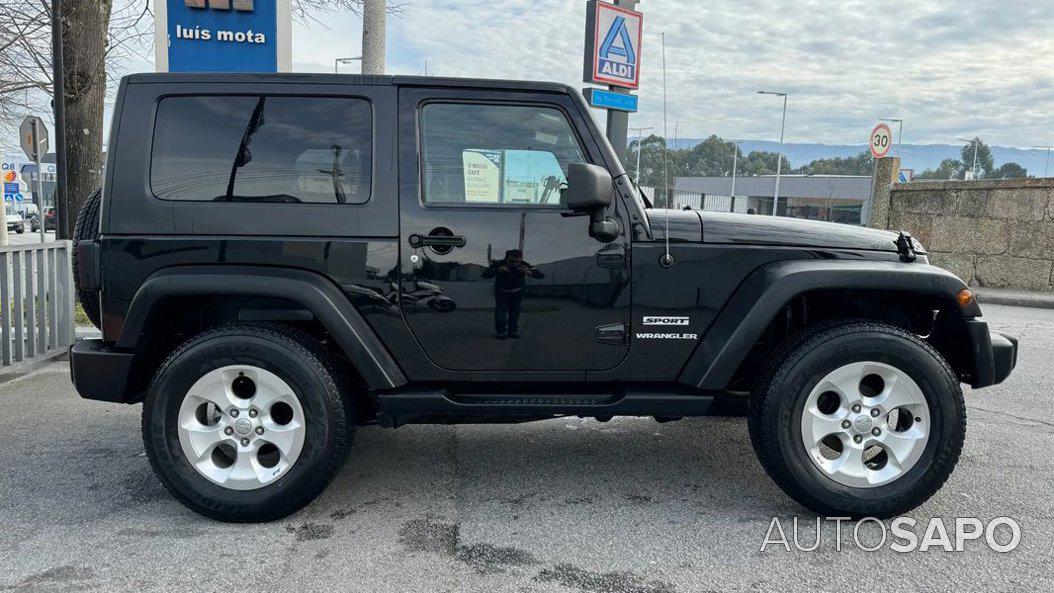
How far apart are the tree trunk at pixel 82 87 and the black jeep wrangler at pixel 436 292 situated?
6.79 meters

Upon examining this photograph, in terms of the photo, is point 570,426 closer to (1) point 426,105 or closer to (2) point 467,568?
(2) point 467,568

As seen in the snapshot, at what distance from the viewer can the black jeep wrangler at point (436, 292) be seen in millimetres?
3125

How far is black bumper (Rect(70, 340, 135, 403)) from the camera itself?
3178 mm

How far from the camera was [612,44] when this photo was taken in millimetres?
9078

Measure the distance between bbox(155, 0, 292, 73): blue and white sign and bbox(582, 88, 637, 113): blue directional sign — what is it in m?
3.58

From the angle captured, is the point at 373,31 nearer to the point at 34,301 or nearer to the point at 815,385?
the point at 34,301

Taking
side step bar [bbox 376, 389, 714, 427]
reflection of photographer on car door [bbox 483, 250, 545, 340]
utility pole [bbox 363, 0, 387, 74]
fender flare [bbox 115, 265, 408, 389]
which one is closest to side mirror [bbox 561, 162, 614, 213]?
reflection of photographer on car door [bbox 483, 250, 545, 340]

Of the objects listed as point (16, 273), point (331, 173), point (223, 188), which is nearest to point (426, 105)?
point (331, 173)

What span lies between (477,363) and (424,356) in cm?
24

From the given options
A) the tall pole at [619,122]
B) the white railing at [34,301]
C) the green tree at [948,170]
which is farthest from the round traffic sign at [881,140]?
the green tree at [948,170]

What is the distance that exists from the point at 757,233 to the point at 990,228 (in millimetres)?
11132

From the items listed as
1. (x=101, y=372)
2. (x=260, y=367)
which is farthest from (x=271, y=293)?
(x=101, y=372)

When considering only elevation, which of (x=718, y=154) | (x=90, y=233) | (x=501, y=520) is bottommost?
(x=501, y=520)
